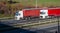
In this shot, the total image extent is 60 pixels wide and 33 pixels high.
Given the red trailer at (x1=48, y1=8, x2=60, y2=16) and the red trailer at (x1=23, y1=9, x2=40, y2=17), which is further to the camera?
the red trailer at (x1=48, y1=8, x2=60, y2=16)

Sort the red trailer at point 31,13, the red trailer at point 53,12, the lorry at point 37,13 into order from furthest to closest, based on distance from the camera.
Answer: the red trailer at point 53,12, the red trailer at point 31,13, the lorry at point 37,13

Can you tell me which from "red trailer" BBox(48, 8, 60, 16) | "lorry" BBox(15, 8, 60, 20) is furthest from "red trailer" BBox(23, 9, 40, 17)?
"red trailer" BBox(48, 8, 60, 16)

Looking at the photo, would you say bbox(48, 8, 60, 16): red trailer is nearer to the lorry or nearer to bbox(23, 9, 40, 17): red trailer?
the lorry

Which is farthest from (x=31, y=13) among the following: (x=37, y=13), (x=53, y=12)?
(x=53, y=12)

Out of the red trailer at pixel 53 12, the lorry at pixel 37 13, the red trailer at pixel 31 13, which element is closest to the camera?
the lorry at pixel 37 13

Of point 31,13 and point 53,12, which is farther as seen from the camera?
point 53,12

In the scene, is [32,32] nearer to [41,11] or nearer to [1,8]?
[41,11]

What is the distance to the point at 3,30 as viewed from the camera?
2714 centimetres

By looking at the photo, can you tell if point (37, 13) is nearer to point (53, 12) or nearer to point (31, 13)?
point (31, 13)

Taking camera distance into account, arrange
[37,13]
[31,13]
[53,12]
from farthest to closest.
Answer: [53,12]
[37,13]
[31,13]

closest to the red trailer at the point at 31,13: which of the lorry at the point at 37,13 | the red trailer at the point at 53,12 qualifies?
the lorry at the point at 37,13

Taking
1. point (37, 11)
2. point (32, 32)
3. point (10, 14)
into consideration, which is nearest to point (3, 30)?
point (32, 32)

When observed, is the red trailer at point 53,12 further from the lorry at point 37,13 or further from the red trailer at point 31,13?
the red trailer at point 31,13

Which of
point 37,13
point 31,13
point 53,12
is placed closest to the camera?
point 31,13
